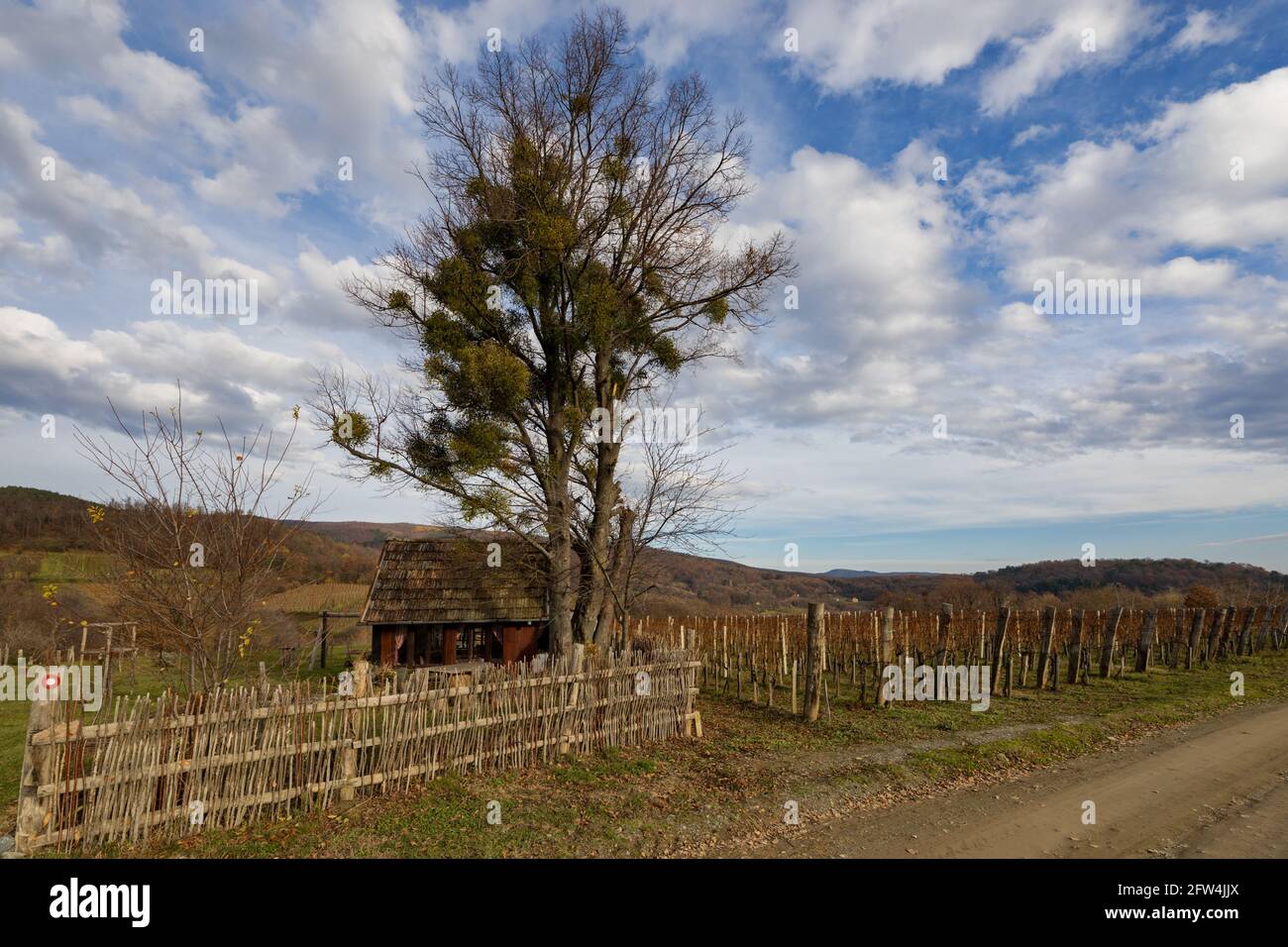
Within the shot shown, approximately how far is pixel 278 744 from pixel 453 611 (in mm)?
10233

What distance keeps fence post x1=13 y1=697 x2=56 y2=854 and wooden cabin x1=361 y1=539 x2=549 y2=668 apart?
1074cm

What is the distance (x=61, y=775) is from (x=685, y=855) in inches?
238

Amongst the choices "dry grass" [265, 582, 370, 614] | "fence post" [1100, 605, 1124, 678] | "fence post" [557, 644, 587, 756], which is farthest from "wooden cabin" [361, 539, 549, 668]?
"fence post" [1100, 605, 1124, 678]

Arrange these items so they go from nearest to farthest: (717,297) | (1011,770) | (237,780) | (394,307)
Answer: (237,780) < (1011,770) < (394,307) < (717,297)

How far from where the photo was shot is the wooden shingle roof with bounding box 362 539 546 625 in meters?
16.8

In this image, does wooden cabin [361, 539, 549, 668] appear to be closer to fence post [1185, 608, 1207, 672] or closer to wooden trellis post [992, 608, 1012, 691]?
wooden trellis post [992, 608, 1012, 691]

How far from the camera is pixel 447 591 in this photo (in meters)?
17.5

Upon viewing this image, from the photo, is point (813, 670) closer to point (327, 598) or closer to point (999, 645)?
point (999, 645)

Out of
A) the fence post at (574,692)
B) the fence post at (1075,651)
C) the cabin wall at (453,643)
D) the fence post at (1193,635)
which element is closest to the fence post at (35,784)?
the fence post at (574,692)

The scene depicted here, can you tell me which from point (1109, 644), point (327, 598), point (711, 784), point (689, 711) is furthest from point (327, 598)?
point (1109, 644)

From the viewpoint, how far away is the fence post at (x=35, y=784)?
5695 mm

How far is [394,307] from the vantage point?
1294 centimetres
